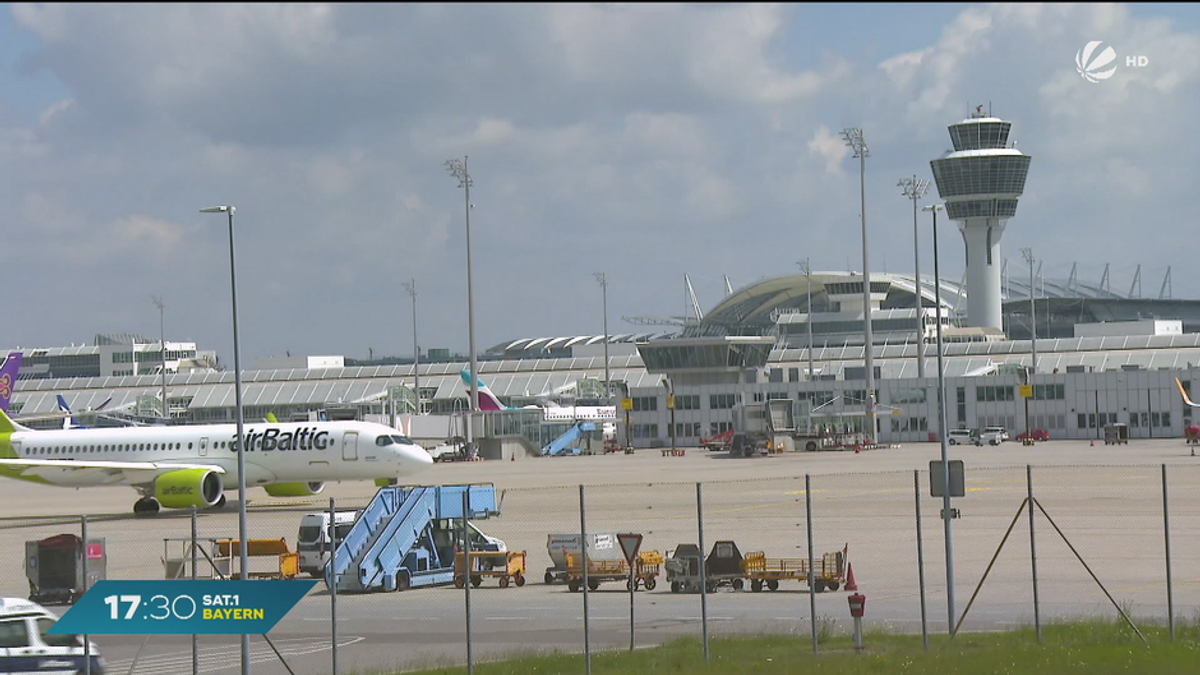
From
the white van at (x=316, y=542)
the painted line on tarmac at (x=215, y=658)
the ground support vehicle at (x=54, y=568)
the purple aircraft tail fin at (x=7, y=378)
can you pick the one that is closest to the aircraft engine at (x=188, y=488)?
the white van at (x=316, y=542)

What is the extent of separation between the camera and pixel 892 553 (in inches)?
1481

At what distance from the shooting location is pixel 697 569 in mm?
32375

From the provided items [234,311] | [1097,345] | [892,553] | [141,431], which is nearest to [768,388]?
[1097,345]

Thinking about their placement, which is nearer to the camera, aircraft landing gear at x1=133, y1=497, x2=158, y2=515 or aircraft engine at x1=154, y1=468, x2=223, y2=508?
aircraft engine at x1=154, y1=468, x2=223, y2=508

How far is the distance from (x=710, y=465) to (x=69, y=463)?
39.1 metres

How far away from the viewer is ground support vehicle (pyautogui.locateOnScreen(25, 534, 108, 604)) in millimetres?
31781

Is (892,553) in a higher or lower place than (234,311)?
lower

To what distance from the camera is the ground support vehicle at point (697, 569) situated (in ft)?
106

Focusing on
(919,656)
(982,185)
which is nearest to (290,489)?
(919,656)

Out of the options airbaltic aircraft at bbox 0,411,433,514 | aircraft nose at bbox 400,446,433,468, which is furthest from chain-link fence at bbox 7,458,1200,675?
aircraft nose at bbox 400,446,433,468

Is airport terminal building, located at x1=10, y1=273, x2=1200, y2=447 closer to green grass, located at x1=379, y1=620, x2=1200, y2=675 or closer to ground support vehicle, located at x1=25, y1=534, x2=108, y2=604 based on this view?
ground support vehicle, located at x1=25, y1=534, x2=108, y2=604

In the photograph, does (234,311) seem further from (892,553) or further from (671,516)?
(671,516)

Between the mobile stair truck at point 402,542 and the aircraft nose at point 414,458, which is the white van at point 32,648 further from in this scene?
the aircraft nose at point 414,458

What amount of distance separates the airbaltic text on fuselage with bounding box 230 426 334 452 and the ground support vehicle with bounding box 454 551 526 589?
20783 mm
